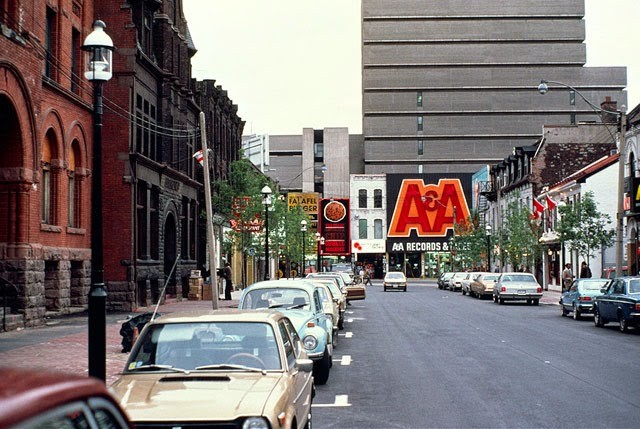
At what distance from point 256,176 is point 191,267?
8.68 m

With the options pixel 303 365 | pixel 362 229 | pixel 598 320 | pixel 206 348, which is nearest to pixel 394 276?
pixel 598 320

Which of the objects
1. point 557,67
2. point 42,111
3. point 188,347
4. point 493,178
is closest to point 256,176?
point 42,111

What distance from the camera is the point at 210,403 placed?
6.63m

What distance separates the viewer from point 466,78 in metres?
123

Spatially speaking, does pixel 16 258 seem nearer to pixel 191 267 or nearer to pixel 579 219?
pixel 191 267

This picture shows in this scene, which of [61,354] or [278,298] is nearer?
[278,298]

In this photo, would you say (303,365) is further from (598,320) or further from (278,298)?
(598,320)

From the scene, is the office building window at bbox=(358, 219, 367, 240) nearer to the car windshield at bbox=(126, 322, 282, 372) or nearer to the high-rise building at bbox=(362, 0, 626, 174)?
the high-rise building at bbox=(362, 0, 626, 174)

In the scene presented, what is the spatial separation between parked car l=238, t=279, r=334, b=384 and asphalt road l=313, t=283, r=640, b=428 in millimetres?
476

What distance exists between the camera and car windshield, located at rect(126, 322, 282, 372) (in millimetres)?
7785

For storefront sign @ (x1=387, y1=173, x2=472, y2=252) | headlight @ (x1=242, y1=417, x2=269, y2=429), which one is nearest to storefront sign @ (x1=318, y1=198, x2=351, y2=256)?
storefront sign @ (x1=387, y1=173, x2=472, y2=252)

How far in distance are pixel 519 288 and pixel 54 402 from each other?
136 feet

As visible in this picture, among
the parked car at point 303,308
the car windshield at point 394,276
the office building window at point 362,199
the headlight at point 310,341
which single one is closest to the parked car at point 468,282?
the car windshield at point 394,276

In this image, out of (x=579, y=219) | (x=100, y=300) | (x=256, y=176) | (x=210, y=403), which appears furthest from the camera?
(x=256, y=176)
